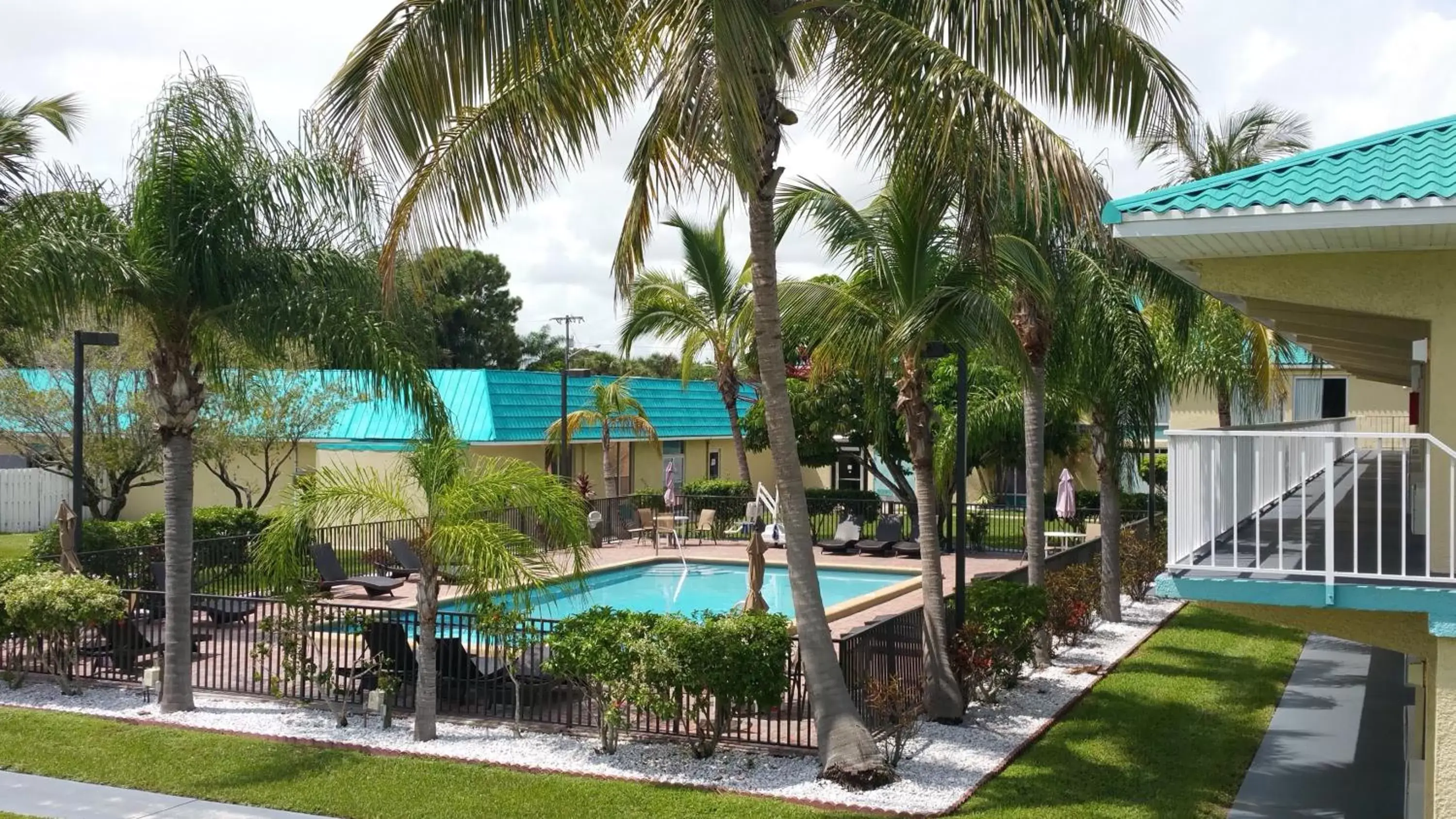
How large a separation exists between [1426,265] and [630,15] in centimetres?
633

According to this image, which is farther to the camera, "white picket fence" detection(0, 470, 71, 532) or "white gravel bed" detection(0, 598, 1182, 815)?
"white picket fence" detection(0, 470, 71, 532)

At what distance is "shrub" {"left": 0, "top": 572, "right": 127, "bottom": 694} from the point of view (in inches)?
518


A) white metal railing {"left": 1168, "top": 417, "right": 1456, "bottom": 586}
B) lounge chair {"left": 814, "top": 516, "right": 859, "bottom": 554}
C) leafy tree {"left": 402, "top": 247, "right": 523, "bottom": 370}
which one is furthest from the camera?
leafy tree {"left": 402, "top": 247, "right": 523, "bottom": 370}

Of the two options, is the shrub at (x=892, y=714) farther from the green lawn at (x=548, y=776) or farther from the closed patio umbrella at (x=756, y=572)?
the closed patio umbrella at (x=756, y=572)

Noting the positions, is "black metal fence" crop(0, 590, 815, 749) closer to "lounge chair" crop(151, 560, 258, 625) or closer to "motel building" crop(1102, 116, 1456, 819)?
"lounge chair" crop(151, 560, 258, 625)

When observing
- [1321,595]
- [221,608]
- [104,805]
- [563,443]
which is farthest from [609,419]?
[1321,595]

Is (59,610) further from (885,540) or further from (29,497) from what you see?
(29,497)

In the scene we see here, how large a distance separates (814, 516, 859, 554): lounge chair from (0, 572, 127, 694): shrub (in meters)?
17.1

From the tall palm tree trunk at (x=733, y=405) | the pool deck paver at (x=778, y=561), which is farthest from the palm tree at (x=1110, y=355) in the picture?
the tall palm tree trunk at (x=733, y=405)

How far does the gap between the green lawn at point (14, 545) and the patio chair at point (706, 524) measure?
14.7m

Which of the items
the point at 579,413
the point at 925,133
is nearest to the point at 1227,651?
the point at 925,133

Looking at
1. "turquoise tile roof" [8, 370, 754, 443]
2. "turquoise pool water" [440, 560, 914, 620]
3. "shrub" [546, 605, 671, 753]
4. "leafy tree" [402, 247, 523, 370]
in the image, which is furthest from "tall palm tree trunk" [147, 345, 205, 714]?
"leafy tree" [402, 247, 523, 370]

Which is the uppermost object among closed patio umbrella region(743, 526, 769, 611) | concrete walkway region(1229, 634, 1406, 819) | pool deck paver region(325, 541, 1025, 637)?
closed patio umbrella region(743, 526, 769, 611)

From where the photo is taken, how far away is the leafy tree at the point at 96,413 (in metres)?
24.8
